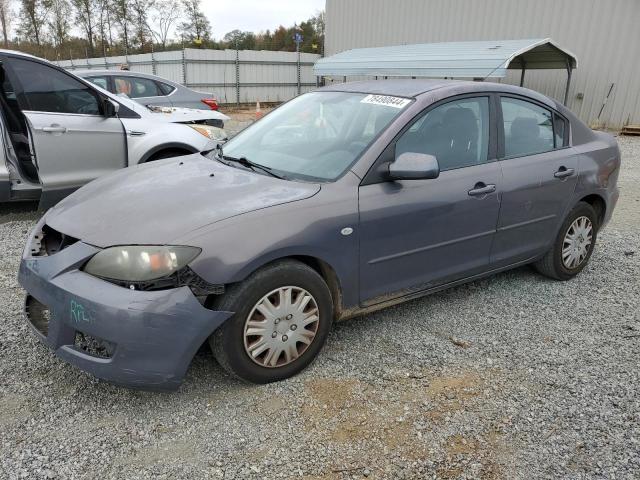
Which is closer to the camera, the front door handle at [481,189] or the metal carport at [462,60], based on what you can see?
the front door handle at [481,189]

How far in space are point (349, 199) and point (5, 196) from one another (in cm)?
404

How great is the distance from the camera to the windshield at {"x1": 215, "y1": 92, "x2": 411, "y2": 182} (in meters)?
3.07

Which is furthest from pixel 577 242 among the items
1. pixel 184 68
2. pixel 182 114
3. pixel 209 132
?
pixel 184 68

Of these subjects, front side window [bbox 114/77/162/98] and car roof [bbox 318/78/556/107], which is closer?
car roof [bbox 318/78/556/107]

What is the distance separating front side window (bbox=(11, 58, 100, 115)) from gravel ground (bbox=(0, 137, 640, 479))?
8.15 ft

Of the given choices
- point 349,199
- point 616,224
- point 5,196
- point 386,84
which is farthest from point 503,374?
point 5,196

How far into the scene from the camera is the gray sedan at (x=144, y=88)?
8627 mm

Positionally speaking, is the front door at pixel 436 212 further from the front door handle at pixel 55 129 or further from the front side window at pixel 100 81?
the front side window at pixel 100 81

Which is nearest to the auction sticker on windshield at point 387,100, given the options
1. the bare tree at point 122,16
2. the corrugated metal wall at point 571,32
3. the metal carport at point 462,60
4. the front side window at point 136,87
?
the front side window at point 136,87

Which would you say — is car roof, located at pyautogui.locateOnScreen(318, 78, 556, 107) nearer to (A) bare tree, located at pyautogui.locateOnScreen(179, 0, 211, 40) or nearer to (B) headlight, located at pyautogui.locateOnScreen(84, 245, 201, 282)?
(B) headlight, located at pyautogui.locateOnScreen(84, 245, 201, 282)

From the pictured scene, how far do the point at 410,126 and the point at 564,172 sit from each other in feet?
4.88

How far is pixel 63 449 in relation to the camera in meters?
2.29

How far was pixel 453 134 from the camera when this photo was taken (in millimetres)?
3381

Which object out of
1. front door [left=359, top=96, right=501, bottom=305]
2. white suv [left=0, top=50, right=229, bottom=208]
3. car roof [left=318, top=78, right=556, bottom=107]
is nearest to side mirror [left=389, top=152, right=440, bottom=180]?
front door [left=359, top=96, right=501, bottom=305]
